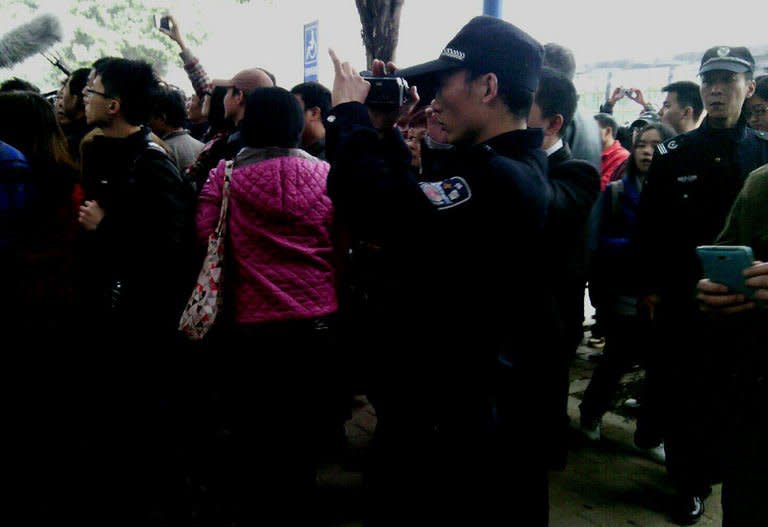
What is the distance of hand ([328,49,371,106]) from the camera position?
5.64 feet

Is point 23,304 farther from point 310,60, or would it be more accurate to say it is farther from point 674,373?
point 310,60

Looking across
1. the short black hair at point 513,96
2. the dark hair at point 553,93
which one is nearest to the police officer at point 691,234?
the dark hair at point 553,93

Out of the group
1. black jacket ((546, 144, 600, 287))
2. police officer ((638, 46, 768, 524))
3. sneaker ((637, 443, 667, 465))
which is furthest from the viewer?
sneaker ((637, 443, 667, 465))

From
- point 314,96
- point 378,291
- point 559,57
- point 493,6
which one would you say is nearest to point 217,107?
point 314,96

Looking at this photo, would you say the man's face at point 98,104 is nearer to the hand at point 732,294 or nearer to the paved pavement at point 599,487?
the paved pavement at point 599,487

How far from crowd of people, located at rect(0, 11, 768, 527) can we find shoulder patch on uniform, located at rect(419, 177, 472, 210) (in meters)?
0.01

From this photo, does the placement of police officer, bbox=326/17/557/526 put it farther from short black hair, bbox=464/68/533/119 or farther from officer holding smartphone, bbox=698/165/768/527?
officer holding smartphone, bbox=698/165/768/527

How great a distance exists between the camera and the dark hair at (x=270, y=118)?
106 inches

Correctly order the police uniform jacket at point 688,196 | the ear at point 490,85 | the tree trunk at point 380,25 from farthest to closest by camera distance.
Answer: the tree trunk at point 380,25
the police uniform jacket at point 688,196
the ear at point 490,85

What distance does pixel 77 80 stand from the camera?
421 centimetres

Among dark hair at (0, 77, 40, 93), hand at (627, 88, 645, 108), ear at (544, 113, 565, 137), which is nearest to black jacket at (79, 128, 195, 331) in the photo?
ear at (544, 113, 565, 137)

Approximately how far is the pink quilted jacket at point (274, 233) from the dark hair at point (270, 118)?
0.05 m

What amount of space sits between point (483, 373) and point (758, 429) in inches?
29.6

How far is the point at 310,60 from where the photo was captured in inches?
280
